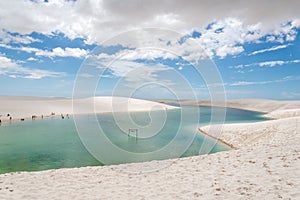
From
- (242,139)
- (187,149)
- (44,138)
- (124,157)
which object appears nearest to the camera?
(124,157)

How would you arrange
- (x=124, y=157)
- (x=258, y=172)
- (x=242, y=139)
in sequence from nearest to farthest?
(x=258, y=172), (x=124, y=157), (x=242, y=139)

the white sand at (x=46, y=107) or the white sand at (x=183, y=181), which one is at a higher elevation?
the white sand at (x=46, y=107)

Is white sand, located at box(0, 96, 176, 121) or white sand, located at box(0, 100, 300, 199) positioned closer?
white sand, located at box(0, 100, 300, 199)

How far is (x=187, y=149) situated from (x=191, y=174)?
483 inches

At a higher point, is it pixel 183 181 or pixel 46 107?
pixel 46 107

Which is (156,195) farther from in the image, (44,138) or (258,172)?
(44,138)

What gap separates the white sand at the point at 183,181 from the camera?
298 inches

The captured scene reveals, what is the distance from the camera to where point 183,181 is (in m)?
9.13

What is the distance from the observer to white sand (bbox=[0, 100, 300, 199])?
757 cm

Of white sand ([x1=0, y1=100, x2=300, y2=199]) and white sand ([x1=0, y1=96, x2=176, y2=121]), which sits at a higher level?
white sand ([x1=0, y1=96, x2=176, y2=121])

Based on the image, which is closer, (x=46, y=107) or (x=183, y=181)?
(x=183, y=181)

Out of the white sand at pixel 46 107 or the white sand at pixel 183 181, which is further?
the white sand at pixel 46 107

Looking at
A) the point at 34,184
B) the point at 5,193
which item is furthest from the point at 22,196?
the point at 34,184

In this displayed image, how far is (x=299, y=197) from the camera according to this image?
6.50m
